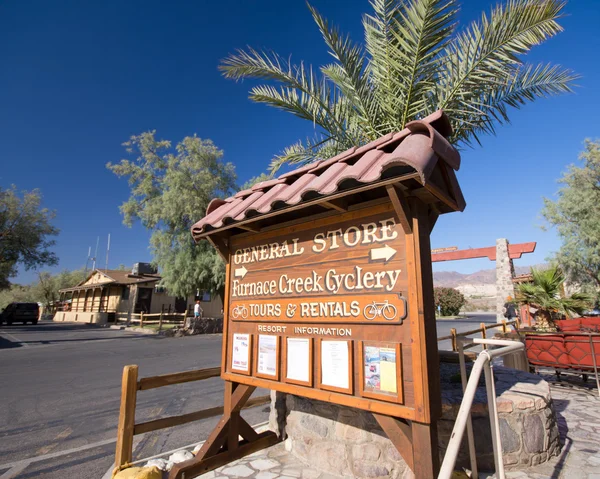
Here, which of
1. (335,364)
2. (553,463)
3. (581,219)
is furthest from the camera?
(581,219)

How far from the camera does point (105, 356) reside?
36.7 ft

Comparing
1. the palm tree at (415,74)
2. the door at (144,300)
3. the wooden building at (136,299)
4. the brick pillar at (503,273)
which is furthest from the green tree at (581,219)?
the door at (144,300)

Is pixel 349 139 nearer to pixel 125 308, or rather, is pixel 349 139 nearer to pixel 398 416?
pixel 398 416

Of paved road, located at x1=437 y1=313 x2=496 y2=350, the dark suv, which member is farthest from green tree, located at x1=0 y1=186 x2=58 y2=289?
paved road, located at x1=437 y1=313 x2=496 y2=350

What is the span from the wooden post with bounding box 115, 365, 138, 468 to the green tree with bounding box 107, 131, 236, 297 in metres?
17.2

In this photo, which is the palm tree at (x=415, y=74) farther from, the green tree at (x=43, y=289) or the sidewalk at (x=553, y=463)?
the green tree at (x=43, y=289)

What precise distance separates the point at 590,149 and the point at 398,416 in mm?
22447

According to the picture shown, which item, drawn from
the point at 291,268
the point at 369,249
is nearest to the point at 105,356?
the point at 291,268

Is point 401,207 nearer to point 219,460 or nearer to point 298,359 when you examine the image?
point 298,359

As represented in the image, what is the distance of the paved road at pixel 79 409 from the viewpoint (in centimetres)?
383

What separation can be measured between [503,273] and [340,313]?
63.4ft

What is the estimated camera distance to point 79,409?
5.61 m

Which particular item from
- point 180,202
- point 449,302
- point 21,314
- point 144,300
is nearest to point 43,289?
point 21,314

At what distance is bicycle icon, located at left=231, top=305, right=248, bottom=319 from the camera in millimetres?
3570
